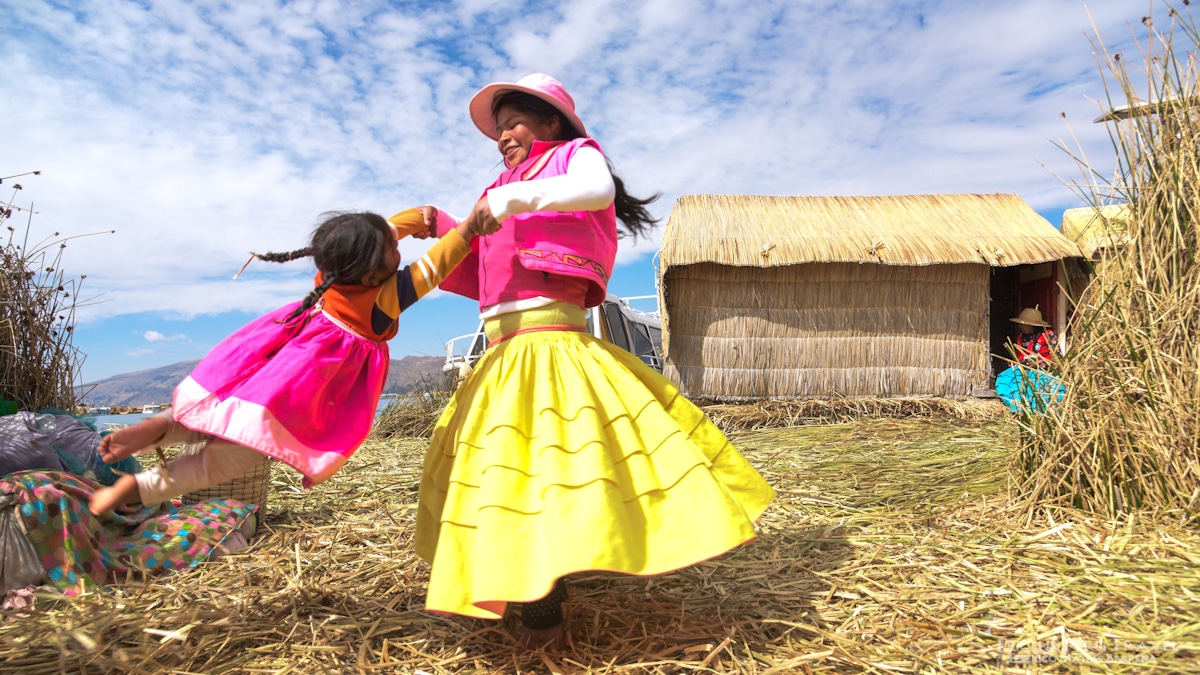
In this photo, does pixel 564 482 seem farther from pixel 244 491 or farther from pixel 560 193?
pixel 244 491

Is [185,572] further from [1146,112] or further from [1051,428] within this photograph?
[1146,112]

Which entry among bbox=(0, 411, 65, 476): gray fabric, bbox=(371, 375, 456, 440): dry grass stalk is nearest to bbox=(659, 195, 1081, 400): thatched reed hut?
bbox=(371, 375, 456, 440): dry grass stalk

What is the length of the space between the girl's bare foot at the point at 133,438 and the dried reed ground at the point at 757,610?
0.60 m

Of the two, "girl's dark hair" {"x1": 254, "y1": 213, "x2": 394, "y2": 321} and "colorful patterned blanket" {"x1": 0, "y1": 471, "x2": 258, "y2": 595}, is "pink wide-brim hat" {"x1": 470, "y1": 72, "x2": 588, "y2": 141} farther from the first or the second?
"colorful patterned blanket" {"x1": 0, "y1": 471, "x2": 258, "y2": 595}

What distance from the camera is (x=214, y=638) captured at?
2.20 meters

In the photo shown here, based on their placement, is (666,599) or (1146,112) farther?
(1146,112)

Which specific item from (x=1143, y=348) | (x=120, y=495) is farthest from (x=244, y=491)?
(x=1143, y=348)

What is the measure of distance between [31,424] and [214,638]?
213 centimetres

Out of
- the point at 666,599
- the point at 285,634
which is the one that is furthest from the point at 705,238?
the point at 285,634

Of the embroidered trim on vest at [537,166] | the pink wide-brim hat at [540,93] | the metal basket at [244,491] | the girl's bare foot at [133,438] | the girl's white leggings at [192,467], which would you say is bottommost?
the metal basket at [244,491]

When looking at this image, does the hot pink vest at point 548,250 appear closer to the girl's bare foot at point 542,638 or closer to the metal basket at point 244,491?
the girl's bare foot at point 542,638

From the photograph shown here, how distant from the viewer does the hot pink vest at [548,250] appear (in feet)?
6.98

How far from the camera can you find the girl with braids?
184 centimetres

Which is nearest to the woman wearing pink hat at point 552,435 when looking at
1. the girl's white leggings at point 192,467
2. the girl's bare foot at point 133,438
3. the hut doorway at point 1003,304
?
the girl's white leggings at point 192,467
